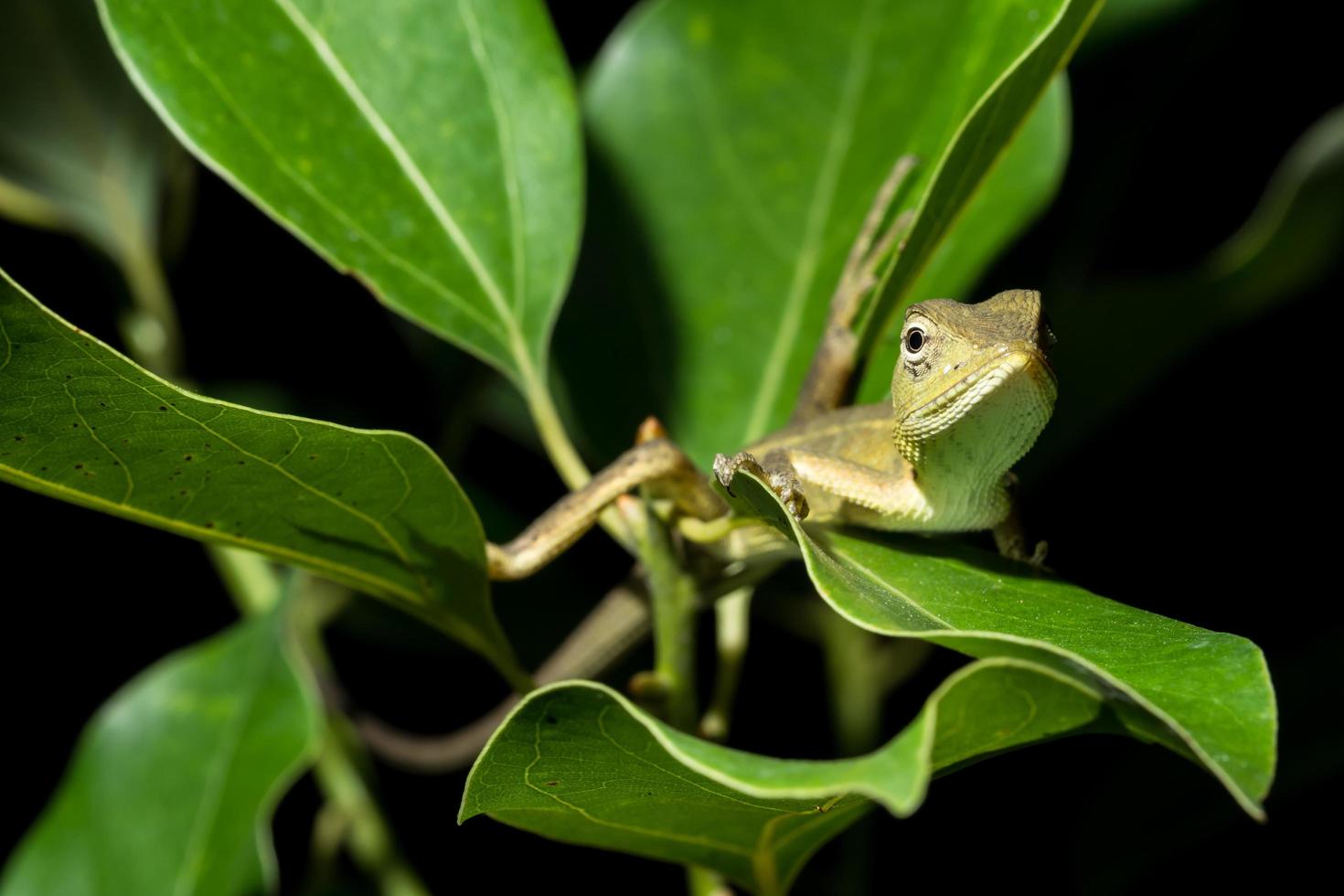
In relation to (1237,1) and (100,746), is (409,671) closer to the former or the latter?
(100,746)

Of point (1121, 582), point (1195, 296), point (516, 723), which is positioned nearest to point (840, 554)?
point (516, 723)

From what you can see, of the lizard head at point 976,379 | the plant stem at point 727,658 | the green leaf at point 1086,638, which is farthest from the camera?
the plant stem at point 727,658

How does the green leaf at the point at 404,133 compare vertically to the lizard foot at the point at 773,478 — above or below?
above

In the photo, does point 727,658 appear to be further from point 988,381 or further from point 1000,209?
point 1000,209

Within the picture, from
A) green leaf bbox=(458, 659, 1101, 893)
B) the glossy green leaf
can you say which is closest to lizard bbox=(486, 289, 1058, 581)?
green leaf bbox=(458, 659, 1101, 893)

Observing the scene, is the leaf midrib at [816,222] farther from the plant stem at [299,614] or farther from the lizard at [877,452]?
the plant stem at [299,614]

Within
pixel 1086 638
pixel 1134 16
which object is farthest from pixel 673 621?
pixel 1134 16

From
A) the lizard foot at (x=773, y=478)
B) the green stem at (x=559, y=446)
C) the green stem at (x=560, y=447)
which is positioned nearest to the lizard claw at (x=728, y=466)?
the lizard foot at (x=773, y=478)
